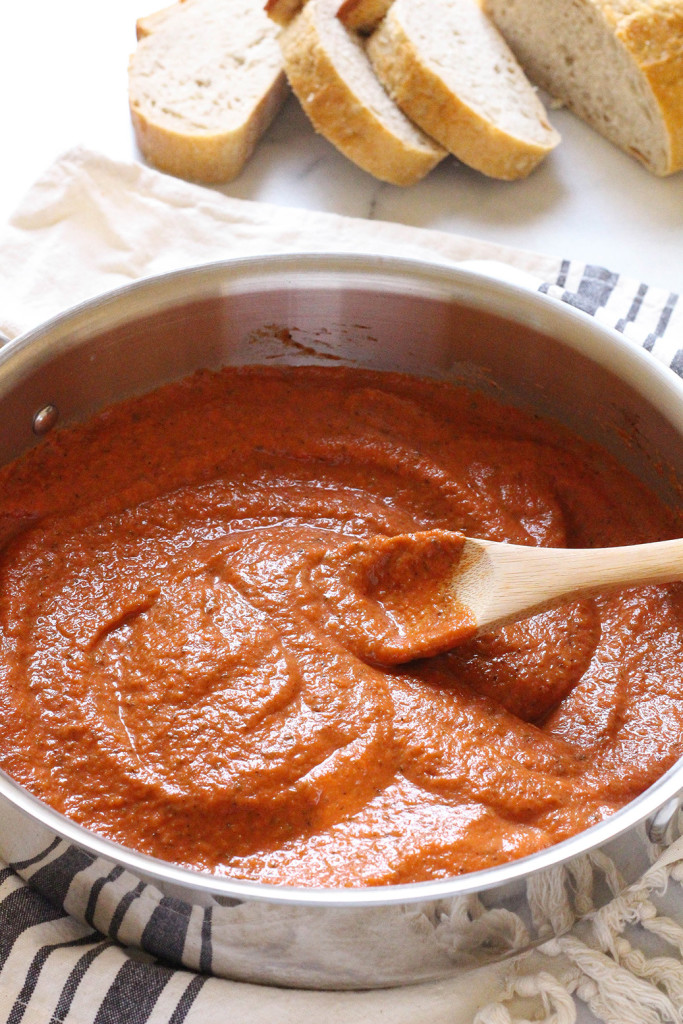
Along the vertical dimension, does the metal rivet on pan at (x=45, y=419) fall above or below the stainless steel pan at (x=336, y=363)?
above

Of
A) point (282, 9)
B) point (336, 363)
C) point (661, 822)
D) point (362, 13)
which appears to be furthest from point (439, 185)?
point (661, 822)

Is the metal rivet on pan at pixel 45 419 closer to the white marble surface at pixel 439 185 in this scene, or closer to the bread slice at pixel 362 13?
the white marble surface at pixel 439 185

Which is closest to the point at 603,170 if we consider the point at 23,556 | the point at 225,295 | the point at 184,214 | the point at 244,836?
the point at 184,214

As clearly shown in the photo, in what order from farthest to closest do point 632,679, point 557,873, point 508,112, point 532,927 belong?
point 508,112 → point 632,679 → point 532,927 → point 557,873

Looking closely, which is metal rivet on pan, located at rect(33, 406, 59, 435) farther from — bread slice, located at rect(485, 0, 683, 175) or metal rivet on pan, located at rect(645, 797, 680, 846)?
bread slice, located at rect(485, 0, 683, 175)

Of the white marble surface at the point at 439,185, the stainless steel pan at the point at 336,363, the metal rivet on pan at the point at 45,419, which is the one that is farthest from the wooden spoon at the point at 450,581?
the white marble surface at the point at 439,185

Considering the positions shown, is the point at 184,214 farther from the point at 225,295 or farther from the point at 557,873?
the point at 557,873

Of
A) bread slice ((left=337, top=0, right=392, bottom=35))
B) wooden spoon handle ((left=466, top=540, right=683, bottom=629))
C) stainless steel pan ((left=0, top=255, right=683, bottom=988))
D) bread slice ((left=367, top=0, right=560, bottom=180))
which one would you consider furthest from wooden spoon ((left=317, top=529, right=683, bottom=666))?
bread slice ((left=337, top=0, right=392, bottom=35))
